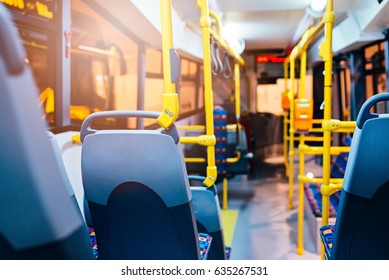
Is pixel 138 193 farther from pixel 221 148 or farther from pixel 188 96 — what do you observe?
pixel 188 96

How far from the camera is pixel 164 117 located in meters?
1.36

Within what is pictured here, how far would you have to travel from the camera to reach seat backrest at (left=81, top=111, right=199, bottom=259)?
127 cm

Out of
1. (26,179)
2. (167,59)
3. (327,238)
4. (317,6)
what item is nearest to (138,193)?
(167,59)

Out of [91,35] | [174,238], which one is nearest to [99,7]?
[91,35]

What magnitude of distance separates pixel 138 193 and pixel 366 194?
839 mm

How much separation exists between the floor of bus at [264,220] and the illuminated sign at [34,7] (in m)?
2.31

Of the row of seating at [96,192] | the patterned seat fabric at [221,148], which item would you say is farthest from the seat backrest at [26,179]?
the patterned seat fabric at [221,148]

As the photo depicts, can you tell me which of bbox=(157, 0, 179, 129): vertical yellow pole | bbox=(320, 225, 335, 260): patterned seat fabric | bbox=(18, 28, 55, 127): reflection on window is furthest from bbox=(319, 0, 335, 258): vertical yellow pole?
bbox=(18, 28, 55, 127): reflection on window

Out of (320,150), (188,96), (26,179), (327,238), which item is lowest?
(327,238)

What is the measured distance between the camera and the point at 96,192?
54.5 inches

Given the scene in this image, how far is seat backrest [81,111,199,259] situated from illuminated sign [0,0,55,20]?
2.42ft
